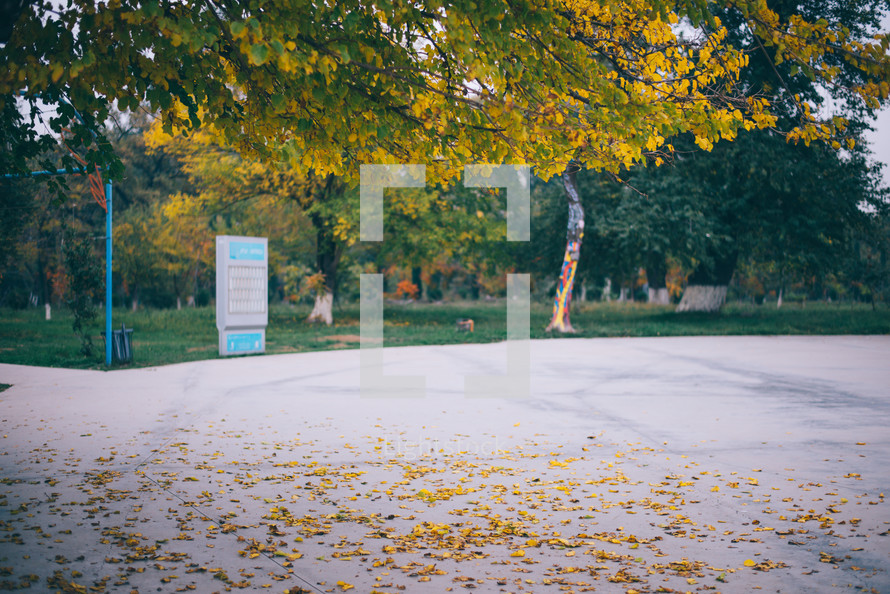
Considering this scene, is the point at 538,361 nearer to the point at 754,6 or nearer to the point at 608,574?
the point at 754,6

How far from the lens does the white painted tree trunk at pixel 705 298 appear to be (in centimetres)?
3247

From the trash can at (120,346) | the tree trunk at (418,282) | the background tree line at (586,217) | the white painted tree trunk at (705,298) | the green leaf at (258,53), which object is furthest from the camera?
the tree trunk at (418,282)

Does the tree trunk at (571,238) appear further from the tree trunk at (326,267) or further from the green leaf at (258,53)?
the green leaf at (258,53)

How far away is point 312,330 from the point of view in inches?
1045

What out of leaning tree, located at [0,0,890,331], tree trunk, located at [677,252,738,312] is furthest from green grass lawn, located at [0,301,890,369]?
leaning tree, located at [0,0,890,331]

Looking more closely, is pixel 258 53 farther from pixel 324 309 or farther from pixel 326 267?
pixel 326 267

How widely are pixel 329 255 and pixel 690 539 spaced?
2687 centimetres

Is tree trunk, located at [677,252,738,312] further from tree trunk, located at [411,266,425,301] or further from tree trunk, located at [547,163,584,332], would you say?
tree trunk, located at [411,266,425,301]

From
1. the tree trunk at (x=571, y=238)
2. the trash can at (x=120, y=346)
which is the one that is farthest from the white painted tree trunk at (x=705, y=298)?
the trash can at (x=120, y=346)

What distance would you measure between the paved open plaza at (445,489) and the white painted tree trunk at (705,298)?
2104 centimetres

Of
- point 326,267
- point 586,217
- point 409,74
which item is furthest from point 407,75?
point 326,267

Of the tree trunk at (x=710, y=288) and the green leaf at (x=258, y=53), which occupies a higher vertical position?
the green leaf at (x=258, y=53)

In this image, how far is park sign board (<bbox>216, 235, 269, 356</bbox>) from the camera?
56.5ft

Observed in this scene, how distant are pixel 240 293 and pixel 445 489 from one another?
1258 centimetres
